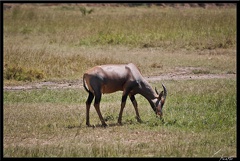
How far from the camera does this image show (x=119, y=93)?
46.9ft

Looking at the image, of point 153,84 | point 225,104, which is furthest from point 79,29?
point 225,104

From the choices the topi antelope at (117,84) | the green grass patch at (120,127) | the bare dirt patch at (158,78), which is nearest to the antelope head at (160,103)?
the topi antelope at (117,84)

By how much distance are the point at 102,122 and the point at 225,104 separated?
9.90 feet

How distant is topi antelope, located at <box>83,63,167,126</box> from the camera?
10.7 m

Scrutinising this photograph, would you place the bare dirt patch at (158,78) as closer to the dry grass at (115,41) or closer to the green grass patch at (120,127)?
the dry grass at (115,41)

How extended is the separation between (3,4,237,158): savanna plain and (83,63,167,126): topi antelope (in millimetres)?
386

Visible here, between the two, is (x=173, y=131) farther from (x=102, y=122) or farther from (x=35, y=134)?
(x=35, y=134)

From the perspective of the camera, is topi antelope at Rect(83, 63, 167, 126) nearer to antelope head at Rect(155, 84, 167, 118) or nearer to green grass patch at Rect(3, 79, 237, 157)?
antelope head at Rect(155, 84, 167, 118)

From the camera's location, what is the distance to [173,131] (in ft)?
32.7

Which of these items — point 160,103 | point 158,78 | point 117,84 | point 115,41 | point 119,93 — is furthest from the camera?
point 115,41

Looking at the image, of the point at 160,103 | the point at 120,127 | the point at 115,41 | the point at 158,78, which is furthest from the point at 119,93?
the point at 115,41

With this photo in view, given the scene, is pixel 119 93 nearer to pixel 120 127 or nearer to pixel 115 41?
pixel 120 127

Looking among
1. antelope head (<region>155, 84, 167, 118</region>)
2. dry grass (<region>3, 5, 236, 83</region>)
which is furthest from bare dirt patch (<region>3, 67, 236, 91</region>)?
antelope head (<region>155, 84, 167, 118</region>)

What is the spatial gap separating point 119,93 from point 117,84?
342cm
